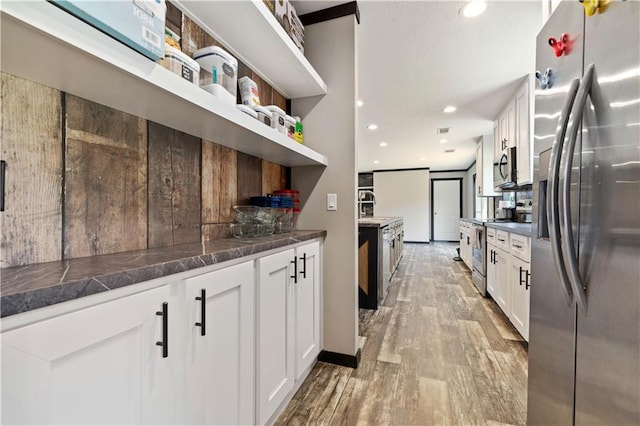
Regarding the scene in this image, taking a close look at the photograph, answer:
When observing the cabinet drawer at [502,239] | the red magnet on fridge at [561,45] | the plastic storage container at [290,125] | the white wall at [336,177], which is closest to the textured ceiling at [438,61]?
the white wall at [336,177]

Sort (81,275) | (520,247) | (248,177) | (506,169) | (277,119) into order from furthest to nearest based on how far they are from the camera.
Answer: (506,169), (520,247), (248,177), (277,119), (81,275)

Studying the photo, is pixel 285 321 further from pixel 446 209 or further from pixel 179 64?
pixel 446 209

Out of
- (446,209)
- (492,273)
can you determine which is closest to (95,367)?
(492,273)

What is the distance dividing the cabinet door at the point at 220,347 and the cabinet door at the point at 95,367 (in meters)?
0.07

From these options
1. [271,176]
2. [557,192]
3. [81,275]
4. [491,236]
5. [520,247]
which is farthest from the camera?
[491,236]

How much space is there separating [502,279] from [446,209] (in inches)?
281

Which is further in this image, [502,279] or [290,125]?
[502,279]

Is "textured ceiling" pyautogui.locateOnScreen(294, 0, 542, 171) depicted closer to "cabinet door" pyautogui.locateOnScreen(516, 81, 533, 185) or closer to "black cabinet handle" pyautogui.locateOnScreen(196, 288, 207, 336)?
"cabinet door" pyautogui.locateOnScreen(516, 81, 533, 185)

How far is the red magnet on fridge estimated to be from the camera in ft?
3.02

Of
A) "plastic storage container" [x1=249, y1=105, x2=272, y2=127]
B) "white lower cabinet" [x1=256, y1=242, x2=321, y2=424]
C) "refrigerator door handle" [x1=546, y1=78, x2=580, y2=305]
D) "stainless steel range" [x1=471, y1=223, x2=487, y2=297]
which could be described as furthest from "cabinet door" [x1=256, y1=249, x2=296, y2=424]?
"stainless steel range" [x1=471, y1=223, x2=487, y2=297]

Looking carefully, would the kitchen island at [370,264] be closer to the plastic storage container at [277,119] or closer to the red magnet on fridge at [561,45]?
the plastic storage container at [277,119]

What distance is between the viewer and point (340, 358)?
6.19ft

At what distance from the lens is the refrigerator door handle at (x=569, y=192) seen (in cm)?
77

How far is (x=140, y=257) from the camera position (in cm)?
84
